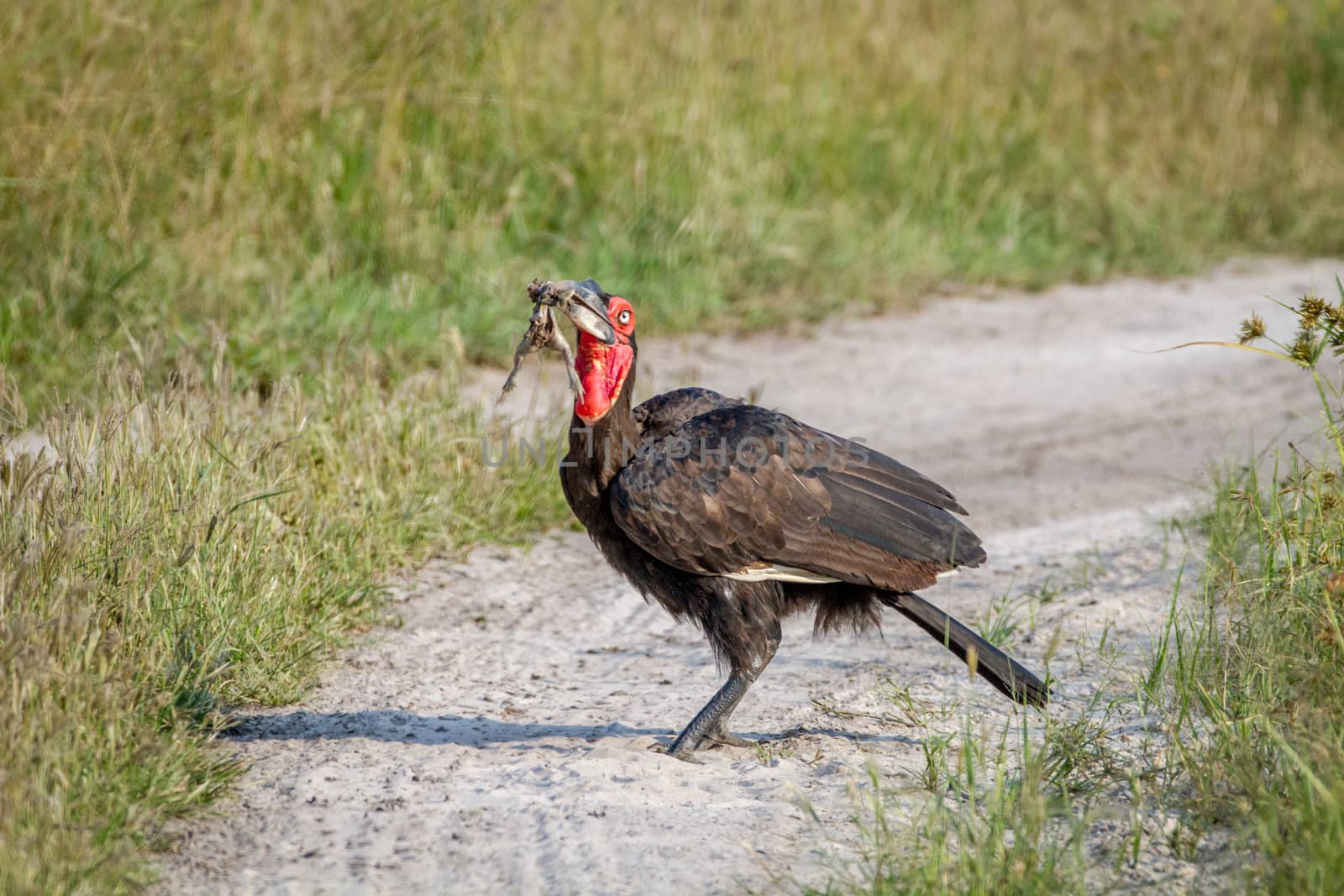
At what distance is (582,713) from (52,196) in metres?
3.73

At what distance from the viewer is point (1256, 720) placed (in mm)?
3154

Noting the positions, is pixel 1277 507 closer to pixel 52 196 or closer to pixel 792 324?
pixel 792 324

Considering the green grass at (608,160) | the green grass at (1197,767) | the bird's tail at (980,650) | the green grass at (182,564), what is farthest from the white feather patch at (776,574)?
the green grass at (608,160)

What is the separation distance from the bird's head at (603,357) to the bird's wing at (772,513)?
173 mm

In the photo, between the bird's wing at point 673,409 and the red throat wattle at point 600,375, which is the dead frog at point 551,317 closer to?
the red throat wattle at point 600,375

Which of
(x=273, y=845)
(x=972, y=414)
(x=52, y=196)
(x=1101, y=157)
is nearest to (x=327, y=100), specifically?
(x=52, y=196)

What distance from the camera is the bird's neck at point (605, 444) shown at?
372 centimetres

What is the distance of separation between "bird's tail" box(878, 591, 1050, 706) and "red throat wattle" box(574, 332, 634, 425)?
0.89m

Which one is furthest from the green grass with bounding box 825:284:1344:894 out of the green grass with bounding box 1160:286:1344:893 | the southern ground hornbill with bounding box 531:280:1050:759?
the southern ground hornbill with bounding box 531:280:1050:759

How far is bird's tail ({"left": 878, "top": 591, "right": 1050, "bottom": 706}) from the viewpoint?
11.6 feet

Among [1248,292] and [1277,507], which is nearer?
[1277,507]

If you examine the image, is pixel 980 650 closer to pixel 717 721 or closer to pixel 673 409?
pixel 717 721

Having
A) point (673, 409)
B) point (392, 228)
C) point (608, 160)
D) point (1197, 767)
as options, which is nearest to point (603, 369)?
point (673, 409)

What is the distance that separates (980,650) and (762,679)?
0.83 meters
